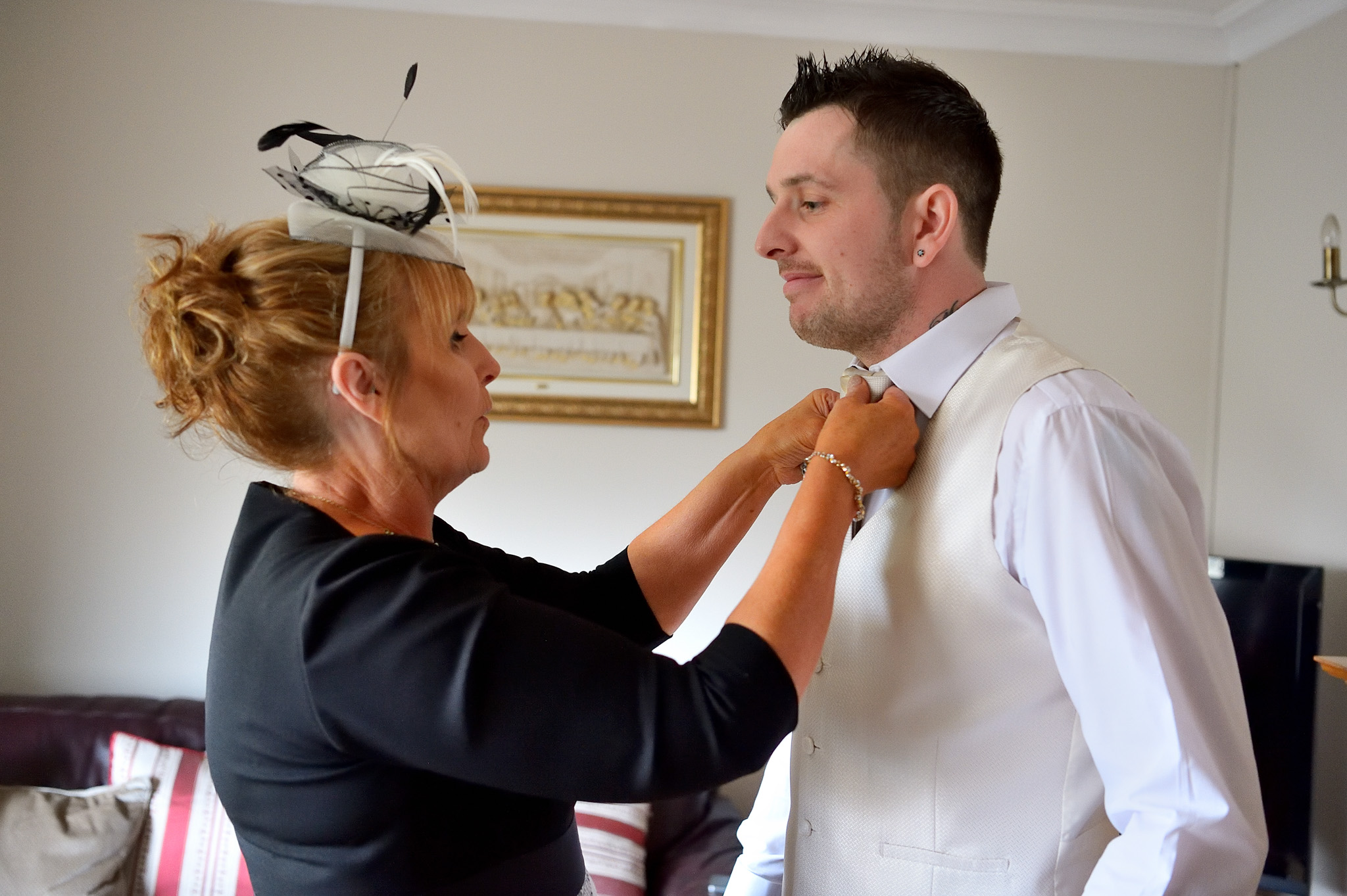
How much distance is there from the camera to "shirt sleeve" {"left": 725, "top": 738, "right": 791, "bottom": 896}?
1459 mm

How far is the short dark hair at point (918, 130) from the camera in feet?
4.47

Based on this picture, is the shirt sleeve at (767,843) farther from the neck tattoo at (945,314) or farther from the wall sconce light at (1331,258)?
the wall sconce light at (1331,258)

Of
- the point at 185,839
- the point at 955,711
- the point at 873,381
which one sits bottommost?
the point at 185,839

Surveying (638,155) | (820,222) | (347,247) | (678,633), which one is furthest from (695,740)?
(638,155)

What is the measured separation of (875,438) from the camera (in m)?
1.20

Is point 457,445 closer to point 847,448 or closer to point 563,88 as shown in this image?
point 847,448

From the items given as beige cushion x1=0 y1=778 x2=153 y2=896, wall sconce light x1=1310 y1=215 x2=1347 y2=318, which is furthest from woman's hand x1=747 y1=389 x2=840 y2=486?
beige cushion x1=0 y1=778 x2=153 y2=896

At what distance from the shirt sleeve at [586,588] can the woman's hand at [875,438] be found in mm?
468

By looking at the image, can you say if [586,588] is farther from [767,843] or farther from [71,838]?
[71,838]

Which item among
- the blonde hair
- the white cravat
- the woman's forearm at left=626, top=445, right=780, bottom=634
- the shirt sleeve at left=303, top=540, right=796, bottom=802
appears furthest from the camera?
the woman's forearm at left=626, top=445, right=780, bottom=634

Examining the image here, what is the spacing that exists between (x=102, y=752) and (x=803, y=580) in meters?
2.71

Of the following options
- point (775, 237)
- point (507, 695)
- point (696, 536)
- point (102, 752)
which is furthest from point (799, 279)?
point (102, 752)

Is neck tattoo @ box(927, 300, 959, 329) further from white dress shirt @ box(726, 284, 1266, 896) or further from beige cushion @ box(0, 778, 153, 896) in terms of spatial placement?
beige cushion @ box(0, 778, 153, 896)

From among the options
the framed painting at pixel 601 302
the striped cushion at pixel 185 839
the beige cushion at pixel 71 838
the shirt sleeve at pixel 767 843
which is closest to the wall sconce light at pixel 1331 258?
the framed painting at pixel 601 302
